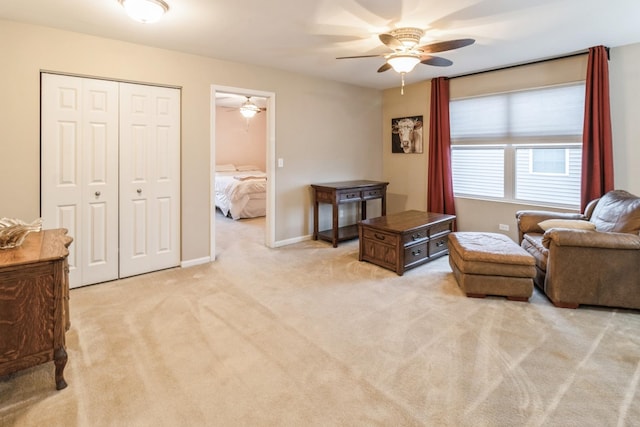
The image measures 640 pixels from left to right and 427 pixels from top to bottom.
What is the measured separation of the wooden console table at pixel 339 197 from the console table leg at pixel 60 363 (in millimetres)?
3445

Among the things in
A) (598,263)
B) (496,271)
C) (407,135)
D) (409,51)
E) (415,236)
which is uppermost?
(409,51)

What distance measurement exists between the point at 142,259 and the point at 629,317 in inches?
177

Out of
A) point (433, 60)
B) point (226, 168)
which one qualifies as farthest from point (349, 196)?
point (226, 168)

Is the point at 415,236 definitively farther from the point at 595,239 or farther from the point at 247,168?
the point at 247,168

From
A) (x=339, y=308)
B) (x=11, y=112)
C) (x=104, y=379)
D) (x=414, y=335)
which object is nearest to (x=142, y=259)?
(x=11, y=112)

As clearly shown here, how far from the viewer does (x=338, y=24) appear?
127 inches

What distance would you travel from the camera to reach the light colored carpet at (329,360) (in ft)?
5.94

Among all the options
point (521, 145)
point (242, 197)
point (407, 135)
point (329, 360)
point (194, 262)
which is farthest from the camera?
point (242, 197)

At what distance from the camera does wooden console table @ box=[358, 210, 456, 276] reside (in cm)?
389

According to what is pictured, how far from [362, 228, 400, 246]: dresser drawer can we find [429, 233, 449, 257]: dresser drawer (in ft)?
2.01

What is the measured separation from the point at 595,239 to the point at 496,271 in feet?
2.51

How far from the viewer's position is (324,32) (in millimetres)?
3404

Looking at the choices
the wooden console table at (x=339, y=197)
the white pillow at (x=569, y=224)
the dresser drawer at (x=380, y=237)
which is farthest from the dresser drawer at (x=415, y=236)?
the wooden console table at (x=339, y=197)

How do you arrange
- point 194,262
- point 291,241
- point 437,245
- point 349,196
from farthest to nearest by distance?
point 291,241 → point 349,196 → point 437,245 → point 194,262
